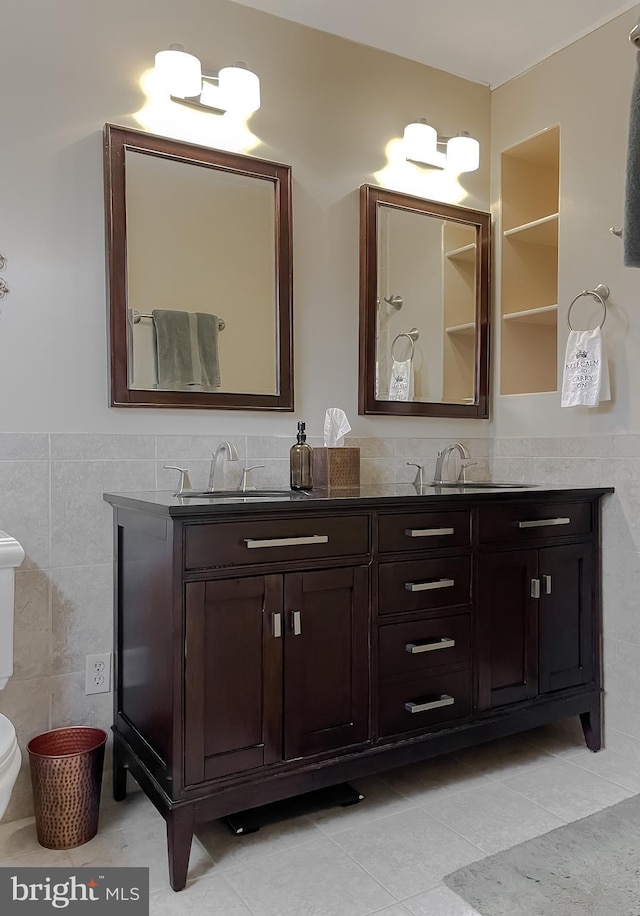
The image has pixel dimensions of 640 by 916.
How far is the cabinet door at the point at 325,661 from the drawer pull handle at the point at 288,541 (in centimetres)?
8

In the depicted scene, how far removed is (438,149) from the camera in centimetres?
274

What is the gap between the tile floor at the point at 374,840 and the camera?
1.59 m

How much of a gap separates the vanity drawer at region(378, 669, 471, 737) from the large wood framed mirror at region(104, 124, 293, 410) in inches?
39.2

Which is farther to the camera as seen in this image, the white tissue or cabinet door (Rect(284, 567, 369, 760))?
the white tissue

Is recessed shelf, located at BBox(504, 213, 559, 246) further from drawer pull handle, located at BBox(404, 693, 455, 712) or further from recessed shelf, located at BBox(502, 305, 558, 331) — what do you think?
drawer pull handle, located at BBox(404, 693, 455, 712)

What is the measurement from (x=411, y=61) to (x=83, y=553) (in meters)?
2.20

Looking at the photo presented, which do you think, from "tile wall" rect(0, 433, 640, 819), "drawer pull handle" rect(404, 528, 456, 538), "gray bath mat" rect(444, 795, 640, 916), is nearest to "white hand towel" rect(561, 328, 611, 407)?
"tile wall" rect(0, 433, 640, 819)

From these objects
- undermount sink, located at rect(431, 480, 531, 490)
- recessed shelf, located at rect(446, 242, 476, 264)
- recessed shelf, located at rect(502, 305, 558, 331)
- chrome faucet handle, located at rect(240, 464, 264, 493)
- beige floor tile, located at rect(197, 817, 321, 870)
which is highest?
recessed shelf, located at rect(446, 242, 476, 264)

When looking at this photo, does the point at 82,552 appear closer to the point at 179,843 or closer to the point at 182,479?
the point at 182,479

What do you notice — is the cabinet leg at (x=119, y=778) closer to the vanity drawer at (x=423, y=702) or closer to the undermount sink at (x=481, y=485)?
the vanity drawer at (x=423, y=702)

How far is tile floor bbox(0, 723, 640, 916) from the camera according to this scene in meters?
1.59

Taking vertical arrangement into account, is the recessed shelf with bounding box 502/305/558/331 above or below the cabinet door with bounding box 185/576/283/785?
above

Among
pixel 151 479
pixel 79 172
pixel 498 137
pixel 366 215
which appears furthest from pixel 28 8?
pixel 498 137

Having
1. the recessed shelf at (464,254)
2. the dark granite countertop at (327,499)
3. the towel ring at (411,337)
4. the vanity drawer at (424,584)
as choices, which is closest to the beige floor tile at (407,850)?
the vanity drawer at (424,584)
